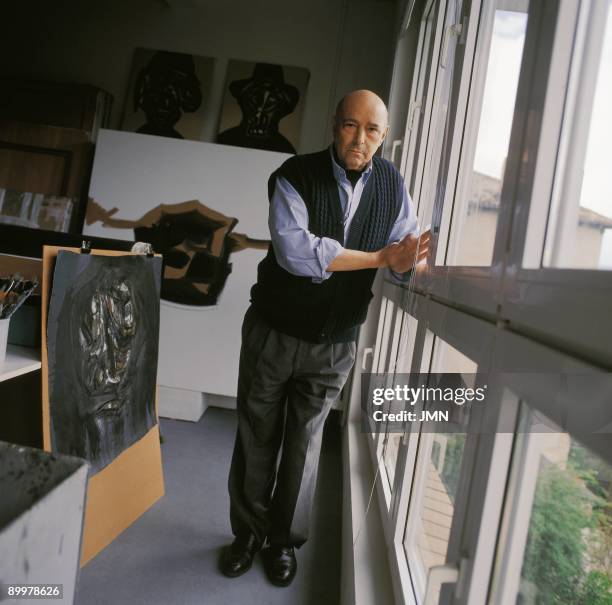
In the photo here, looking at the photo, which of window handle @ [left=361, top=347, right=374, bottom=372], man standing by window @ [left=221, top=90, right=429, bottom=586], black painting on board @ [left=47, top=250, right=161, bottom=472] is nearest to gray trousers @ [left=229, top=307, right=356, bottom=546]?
man standing by window @ [left=221, top=90, right=429, bottom=586]

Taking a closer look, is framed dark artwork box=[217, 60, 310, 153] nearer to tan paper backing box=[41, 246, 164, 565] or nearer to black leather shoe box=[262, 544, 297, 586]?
tan paper backing box=[41, 246, 164, 565]

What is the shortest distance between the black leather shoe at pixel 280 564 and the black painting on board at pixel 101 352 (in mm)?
639

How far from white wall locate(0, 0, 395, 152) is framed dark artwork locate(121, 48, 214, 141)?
0.08 m

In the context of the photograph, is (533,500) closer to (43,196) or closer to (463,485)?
(463,485)

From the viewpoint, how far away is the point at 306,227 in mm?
1584

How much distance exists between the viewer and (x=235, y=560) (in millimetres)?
1780

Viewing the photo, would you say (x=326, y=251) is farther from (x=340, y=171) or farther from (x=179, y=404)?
(x=179, y=404)

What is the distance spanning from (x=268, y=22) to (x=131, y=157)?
1.42 metres

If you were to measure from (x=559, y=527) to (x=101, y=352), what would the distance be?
1.53 meters

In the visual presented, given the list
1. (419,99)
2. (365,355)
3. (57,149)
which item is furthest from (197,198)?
(419,99)

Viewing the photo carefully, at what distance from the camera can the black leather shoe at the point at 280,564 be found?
176 centimetres

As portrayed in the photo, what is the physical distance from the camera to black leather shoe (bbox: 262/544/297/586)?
1761 mm

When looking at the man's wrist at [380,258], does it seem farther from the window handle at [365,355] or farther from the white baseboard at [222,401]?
the white baseboard at [222,401]

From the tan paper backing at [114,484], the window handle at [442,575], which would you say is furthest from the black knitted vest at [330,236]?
the window handle at [442,575]
